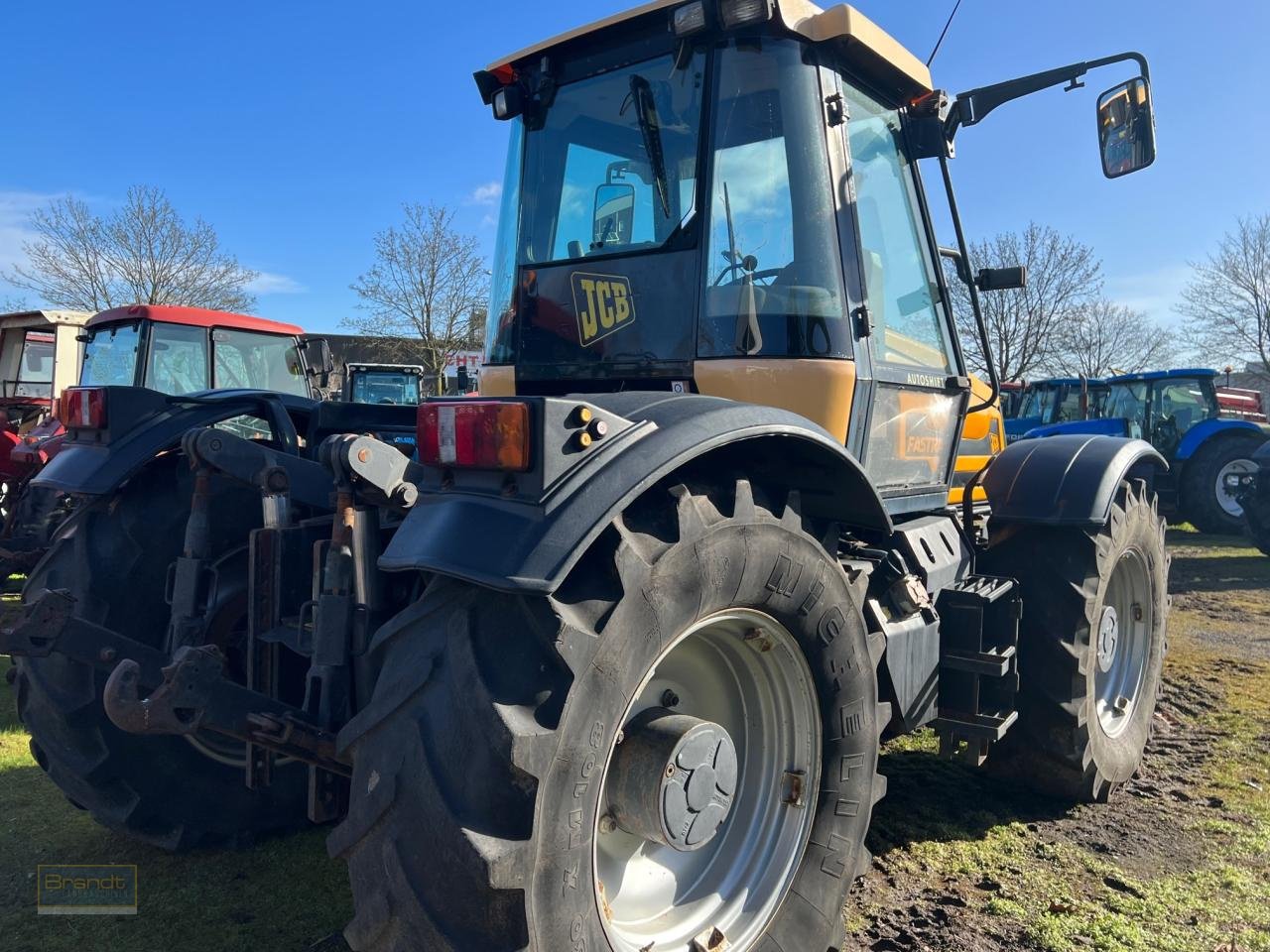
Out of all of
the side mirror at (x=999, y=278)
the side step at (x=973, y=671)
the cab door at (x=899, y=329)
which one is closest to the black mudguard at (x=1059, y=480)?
the cab door at (x=899, y=329)

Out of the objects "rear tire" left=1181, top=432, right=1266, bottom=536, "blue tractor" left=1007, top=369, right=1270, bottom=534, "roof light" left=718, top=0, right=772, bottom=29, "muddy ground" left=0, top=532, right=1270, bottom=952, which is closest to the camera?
"roof light" left=718, top=0, right=772, bottom=29

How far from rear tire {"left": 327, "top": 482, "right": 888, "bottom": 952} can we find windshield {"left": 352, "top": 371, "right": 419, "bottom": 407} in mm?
13054

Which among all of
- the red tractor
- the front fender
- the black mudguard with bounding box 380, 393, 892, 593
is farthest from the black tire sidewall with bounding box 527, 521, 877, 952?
the front fender

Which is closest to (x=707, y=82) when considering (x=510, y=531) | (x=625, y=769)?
(x=510, y=531)

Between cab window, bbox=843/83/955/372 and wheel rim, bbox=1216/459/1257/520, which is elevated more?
cab window, bbox=843/83/955/372

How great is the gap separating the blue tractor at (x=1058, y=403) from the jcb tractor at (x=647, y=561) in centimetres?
1124

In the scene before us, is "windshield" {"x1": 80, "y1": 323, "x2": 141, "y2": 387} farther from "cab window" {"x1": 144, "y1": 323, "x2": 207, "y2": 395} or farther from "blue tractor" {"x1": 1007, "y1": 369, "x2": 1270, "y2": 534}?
"blue tractor" {"x1": 1007, "y1": 369, "x2": 1270, "y2": 534}

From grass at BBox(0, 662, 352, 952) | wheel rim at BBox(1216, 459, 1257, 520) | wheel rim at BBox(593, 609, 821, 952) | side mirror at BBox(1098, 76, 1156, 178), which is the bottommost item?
grass at BBox(0, 662, 352, 952)

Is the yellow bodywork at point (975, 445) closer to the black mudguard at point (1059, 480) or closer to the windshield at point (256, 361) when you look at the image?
the black mudguard at point (1059, 480)

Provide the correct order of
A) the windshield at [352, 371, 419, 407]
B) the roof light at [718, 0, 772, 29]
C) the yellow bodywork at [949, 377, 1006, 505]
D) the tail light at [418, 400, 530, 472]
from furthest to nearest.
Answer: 1. the windshield at [352, 371, 419, 407]
2. the yellow bodywork at [949, 377, 1006, 505]
3. the roof light at [718, 0, 772, 29]
4. the tail light at [418, 400, 530, 472]

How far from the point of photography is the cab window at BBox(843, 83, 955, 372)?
9.91 feet

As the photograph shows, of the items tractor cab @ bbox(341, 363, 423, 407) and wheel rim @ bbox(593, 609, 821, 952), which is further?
tractor cab @ bbox(341, 363, 423, 407)

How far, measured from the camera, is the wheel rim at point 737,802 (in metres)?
2.20

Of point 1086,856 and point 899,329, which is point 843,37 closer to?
point 899,329
